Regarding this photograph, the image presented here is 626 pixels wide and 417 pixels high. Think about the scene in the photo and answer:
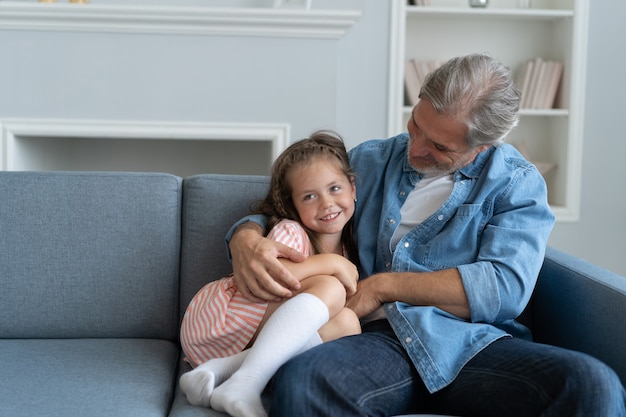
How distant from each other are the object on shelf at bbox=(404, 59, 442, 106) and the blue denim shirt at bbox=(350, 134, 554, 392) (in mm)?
1935

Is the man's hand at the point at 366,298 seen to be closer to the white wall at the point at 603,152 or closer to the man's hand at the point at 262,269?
the man's hand at the point at 262,269

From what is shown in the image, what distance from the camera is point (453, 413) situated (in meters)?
Answer: 1.56

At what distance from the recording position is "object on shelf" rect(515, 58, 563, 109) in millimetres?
3879

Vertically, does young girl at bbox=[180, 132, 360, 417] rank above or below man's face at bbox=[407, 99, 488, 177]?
below

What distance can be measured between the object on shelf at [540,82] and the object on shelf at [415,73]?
1.46 ft

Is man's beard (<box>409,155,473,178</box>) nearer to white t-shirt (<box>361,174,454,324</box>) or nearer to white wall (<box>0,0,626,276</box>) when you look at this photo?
white t-shirt (<box>361,174,454,324</box>)

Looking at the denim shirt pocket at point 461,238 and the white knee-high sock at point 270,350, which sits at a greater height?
the denim shirt pocket at point 461,238

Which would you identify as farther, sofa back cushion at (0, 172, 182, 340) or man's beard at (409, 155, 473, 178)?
sofa back cushion at (0, 172, 182, 340)

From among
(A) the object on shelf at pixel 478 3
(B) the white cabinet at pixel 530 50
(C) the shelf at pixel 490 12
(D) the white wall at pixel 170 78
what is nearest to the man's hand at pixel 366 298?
(D) the white wall at pixel 170 78

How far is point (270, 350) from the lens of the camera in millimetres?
1534

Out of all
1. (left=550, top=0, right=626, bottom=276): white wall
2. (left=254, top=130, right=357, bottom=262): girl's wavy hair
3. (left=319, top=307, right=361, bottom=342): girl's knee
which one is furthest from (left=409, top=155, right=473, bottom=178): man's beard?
(left=550, top=0, right=626, bottom=276): white wall

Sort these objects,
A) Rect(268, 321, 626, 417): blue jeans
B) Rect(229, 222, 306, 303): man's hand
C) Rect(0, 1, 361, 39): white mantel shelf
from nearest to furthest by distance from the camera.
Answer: Rect(268, 321, 626, 417): blue jeans → Rect(229, 222, 306, 303): man's hand → Rect(0, 1, 361, 39): white mantel shelf

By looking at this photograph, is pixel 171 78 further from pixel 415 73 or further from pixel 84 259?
pixel 84 259

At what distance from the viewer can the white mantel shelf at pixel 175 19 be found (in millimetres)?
3293
